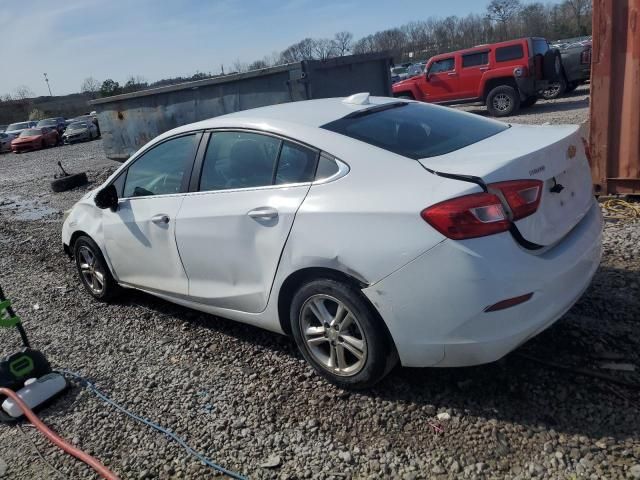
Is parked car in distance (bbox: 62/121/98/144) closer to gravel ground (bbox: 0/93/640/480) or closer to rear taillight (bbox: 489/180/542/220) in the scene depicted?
gravel ground (bbox: 0/93/640/480)

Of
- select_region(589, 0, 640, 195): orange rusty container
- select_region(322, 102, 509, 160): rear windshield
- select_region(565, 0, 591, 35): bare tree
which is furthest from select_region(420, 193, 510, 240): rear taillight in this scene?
select_region(565, 0, 591, 35): bare tree

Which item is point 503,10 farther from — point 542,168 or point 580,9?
point 542,168

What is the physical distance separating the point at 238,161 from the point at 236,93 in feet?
19.5

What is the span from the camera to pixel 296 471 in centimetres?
258

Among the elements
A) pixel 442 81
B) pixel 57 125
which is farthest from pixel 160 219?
pixel 57 125

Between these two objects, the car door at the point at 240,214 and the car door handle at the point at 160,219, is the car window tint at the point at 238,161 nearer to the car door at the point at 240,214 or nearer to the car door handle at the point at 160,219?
the car door at the point at 240,214

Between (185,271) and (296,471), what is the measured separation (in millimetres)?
1682

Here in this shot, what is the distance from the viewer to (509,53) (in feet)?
50.2

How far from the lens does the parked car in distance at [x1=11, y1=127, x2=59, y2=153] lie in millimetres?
30531

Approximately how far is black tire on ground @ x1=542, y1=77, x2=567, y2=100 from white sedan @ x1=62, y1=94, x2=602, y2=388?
548 inches

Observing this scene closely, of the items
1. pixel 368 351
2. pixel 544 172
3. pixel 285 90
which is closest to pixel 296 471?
pixel 368 351

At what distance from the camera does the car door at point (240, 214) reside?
3.07 m

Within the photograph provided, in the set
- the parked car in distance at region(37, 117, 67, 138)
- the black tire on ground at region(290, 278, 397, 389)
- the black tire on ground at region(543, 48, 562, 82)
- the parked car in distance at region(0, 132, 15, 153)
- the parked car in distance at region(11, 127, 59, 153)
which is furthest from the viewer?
the parked car in distance at region(37, 117, 67, 138)

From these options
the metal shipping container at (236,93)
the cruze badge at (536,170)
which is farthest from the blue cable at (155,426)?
the metal shipping container at (236,93)
